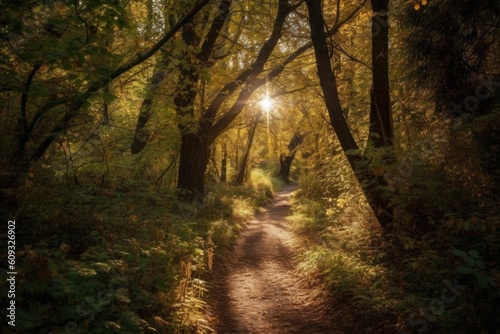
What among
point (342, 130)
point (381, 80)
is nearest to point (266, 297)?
point (342, 130)

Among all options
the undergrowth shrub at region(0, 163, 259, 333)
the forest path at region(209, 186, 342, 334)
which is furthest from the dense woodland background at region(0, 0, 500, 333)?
the forest path at region(209, 186, 342, 334)

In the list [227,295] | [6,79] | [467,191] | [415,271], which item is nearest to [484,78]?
[467,191]

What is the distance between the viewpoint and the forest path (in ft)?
17.3

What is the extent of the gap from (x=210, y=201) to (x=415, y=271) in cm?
784

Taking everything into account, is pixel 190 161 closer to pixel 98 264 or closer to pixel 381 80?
pixel 381 80

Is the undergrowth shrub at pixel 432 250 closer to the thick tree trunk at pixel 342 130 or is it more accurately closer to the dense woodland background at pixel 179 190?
the dense woodland background at pixel 179 190

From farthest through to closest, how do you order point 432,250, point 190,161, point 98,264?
point 190,161
point 432,250
point 98,264

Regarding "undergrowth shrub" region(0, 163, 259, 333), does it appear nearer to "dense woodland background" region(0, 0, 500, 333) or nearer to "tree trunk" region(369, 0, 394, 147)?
"dense woodland background" region(0, 0, 500, 333)

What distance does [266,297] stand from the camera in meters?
6.41

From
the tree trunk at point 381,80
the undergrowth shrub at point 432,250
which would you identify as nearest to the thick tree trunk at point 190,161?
the undergrowth shrub at point 432,250

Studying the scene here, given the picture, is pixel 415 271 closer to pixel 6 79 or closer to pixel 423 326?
pixel 423 326

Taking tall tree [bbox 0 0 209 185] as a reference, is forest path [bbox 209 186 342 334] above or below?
below

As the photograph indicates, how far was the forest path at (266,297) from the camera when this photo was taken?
527 centimetres

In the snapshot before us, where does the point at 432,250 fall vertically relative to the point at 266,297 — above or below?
above
